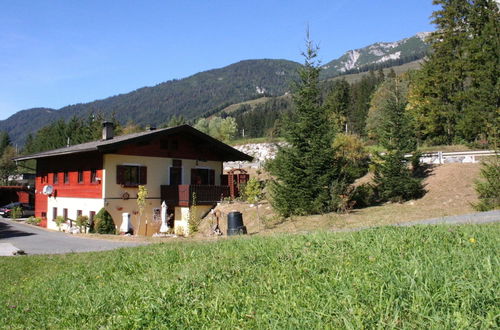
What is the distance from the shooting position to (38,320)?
486 centimetres

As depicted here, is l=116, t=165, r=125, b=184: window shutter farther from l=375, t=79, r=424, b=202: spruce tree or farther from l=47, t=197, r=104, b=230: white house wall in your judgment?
l=375, t=79, r=424, b=202: spruce tree

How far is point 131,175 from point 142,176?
0.62 meters

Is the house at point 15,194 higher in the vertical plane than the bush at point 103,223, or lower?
higher

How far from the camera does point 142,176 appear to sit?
22781 mm

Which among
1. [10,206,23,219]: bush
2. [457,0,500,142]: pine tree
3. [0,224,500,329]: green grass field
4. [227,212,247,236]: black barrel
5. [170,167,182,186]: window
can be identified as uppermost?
[457,0,500,142]: pine tree

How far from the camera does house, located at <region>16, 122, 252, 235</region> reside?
2158 centimetres

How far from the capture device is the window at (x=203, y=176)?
2553cm

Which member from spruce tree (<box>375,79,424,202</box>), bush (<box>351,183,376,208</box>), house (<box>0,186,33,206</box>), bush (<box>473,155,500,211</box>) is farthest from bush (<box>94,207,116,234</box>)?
house (<box>0,186,33,206</box>)

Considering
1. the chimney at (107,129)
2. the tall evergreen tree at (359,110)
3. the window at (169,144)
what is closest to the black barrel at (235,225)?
the window at (169,144)

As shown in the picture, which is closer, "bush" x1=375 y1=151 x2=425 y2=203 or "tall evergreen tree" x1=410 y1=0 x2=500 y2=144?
"bush" x1=375 y1=151 x2=425 y2=203

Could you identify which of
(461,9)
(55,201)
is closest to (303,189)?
(55,201)

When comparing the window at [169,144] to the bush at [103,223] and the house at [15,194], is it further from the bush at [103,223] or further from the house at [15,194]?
the house at [15,194]

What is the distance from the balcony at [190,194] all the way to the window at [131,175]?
4.91ft

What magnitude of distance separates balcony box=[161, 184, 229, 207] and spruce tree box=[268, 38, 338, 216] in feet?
20.9
